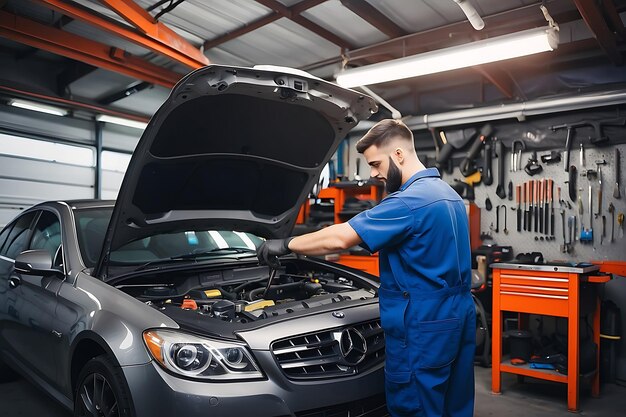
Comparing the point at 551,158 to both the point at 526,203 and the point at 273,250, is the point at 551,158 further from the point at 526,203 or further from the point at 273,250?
the point at 273,250

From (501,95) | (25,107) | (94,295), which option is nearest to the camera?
(94,295)

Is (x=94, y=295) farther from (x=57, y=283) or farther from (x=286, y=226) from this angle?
(x=286, y=226)

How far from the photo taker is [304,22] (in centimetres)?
415

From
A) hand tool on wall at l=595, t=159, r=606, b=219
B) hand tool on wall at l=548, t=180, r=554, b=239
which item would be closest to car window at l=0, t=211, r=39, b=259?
hand tool on wall at l=548, t=180, r=554, b=239

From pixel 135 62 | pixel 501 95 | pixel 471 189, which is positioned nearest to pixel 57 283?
pixel 135 62

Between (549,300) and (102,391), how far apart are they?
2.84m

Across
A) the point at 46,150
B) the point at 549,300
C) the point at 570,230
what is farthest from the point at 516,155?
the point at 46,150

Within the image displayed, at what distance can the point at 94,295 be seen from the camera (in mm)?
1985

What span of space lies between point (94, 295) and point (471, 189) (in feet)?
13.9

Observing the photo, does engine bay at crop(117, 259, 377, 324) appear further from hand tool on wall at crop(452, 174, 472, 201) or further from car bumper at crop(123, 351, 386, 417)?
hand tool on wall at crop(452, 174, 472, 201)

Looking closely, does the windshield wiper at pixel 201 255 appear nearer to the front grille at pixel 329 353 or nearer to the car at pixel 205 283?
the car at pixel 205 283

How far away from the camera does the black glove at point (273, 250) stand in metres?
1.99

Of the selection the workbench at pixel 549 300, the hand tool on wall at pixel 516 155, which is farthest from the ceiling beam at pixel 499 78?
the workbench at pixel 549 300

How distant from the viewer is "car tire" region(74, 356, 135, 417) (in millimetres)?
1648
